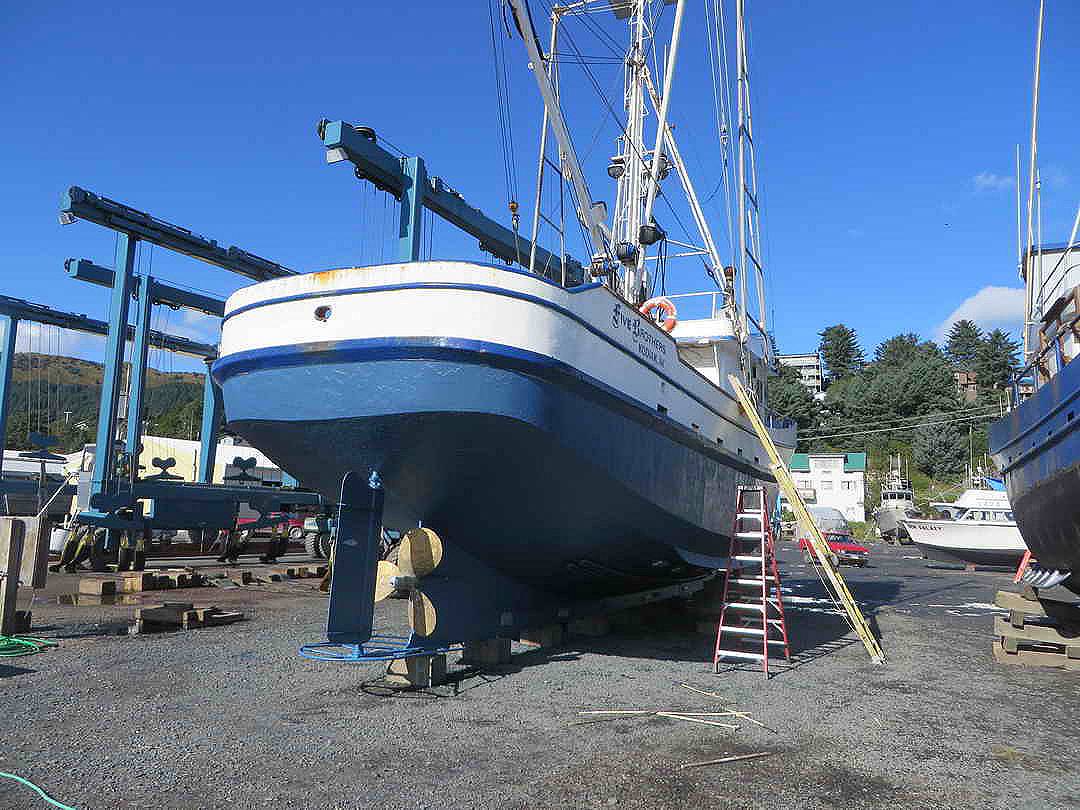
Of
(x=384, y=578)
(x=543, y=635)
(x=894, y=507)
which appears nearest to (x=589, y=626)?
(x=543, y=635)

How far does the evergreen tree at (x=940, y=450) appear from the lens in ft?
189

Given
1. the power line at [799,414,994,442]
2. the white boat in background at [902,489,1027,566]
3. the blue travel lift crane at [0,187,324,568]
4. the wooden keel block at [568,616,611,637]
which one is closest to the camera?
the wooden keel block at [568,616,611,637]

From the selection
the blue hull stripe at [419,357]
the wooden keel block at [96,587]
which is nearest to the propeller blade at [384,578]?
the blue hull stripe at [419,357]

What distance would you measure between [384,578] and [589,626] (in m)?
3.56

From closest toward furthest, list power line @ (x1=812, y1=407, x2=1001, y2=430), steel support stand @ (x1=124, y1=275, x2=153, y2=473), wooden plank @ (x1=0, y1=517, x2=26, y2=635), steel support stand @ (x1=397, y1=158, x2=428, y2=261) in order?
wooden plank @ (x1=0, y1=517, x2=26, y2=635) < steel support stand @ (x1=397, y1=158, x2=428, y2=261) < steel support stand @ (x1=124, y1=275, x2=153, y2=473) < power line @ (x1=812, y1=407, x2=1001, y2=430)

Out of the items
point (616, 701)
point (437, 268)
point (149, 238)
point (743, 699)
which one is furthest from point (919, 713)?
point (149, 238)

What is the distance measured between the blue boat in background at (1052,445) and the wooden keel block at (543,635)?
536cm

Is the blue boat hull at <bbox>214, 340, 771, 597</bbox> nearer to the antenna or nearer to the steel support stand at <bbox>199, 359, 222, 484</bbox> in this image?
the antenna

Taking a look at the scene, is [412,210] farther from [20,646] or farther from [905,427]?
[905,427]

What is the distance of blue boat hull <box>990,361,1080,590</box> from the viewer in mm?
6980

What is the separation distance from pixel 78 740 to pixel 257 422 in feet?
8.66

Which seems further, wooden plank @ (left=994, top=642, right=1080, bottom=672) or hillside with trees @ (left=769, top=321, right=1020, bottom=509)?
hillside with trees @ (left=769, top=321, right=1020, bottom=509)

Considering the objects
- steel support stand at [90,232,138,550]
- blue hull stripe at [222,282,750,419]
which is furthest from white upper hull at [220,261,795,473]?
steel support stand at [90,232,138,550]

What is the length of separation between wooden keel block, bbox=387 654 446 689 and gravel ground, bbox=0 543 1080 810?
0.12m
